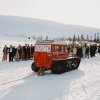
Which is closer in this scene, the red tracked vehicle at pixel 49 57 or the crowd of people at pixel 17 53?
the red tracked vehicle at pixel 49 57

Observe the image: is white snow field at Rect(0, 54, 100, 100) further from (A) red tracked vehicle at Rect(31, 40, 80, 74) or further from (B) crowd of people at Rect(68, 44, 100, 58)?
(B) crowd of people at Rect(68, 44, 100, 58)

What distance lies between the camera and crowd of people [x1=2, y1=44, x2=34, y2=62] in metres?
25.1

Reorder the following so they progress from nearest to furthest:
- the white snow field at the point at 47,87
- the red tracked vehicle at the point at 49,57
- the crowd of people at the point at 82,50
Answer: the white snow field at the point at 47,87, the red tracked vehicle at the point at 49,57, the crowd of people at the point at 82,50

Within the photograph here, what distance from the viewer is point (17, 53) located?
25438 millimetres

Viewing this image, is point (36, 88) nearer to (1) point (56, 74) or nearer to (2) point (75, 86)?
(2) point (75, 86)

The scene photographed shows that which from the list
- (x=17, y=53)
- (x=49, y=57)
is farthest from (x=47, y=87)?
(x=17, y=53)

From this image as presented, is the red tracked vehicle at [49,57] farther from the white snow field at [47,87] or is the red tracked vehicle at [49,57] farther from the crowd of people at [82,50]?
the crowd of people at [82,50]

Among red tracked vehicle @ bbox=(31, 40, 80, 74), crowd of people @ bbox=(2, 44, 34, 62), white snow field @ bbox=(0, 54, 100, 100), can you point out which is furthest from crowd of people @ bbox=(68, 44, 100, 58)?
white snow field @ bbox=(0, 54, 100, 100)

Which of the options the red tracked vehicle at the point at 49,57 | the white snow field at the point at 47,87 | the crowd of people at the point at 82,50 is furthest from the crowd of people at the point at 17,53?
the white snow field at the point at 47,87

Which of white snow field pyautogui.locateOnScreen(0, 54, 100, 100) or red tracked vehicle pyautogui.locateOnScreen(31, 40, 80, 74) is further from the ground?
red tracked vehicle pyautogui.locateOnScreen(31, 40, 80, 74)

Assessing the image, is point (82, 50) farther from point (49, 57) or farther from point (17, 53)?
point (49, 57)

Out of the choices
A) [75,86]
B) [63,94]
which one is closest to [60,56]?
[75,86]

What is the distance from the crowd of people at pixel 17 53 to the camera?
987 inches

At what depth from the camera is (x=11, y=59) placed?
25016mm
